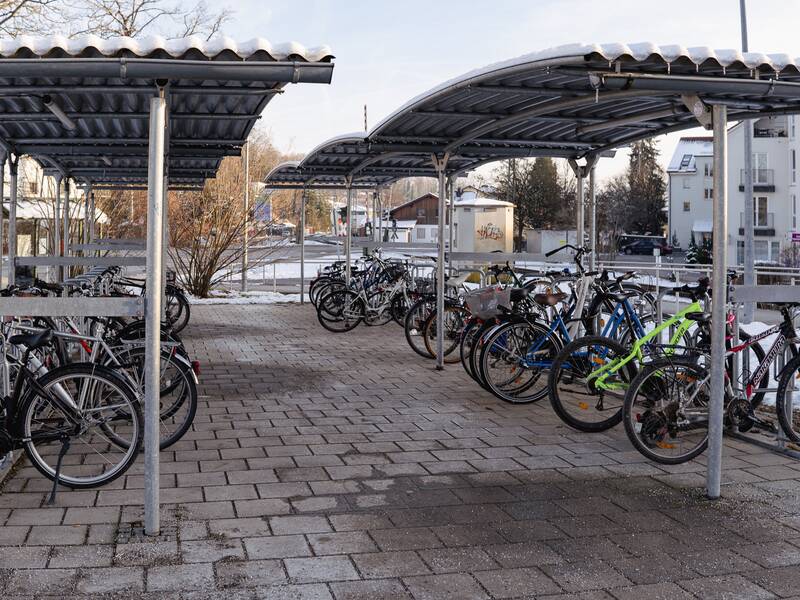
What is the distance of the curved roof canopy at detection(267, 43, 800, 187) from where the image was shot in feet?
15.5

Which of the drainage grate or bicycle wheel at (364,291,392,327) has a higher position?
bicycle wheel at (364,291,392,327)

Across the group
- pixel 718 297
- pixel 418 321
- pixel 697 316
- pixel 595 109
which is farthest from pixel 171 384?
pixel 418 321

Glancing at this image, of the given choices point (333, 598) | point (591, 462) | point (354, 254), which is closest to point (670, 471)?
point (591, 462)

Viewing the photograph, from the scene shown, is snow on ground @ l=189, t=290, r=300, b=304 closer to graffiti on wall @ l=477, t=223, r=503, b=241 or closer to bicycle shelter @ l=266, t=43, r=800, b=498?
bicycle shelter @ l=266, t=43, r=800, b=498

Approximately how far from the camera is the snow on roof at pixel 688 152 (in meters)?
61.8

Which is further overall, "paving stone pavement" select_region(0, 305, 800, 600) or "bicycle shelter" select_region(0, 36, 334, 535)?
"bicycle shelter" select_region(0, 36, 334, 535)

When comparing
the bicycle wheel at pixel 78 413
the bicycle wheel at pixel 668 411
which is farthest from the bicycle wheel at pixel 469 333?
the bicycle wheel at pixel 78 413

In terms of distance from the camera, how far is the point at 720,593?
3613 millimetres

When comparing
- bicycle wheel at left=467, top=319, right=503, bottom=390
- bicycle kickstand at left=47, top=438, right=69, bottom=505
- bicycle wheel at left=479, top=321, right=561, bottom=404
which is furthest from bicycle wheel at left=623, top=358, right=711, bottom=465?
bicycle kickstand at left=47, top=438, right=69, bottom=505

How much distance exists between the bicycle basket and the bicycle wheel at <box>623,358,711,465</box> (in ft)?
7.48

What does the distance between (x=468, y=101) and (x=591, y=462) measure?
115 inches

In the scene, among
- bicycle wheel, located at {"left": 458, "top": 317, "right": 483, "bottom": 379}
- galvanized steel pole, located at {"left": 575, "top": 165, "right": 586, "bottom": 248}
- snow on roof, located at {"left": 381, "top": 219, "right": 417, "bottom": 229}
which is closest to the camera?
bicycle wheel, located at {"left": 458, "top": 317, "right": 483, "bottom": 379}

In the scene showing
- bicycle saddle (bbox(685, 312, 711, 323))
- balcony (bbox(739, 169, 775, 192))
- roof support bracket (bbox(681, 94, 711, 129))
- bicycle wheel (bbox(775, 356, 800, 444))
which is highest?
balcony (bbox(739, 169, 775, 192))

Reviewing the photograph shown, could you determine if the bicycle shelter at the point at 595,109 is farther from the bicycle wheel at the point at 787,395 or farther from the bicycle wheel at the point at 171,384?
the bicycle wheel at the point at 171,384
